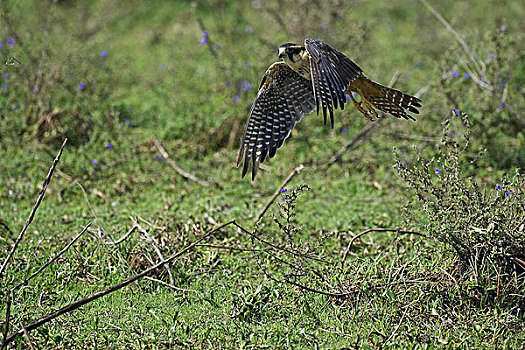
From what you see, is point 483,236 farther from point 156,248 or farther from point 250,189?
point 250,189

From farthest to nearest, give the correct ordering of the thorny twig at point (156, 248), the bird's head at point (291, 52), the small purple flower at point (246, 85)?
the small purple flower at point (246, 85) → the bird's head at point (291, 52) → the thorny twig at point (156, 248)

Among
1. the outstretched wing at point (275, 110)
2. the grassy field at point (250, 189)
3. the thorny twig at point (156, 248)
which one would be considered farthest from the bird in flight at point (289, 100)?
the thorny twig at point (156, 248)

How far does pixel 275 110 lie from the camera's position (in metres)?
4.55

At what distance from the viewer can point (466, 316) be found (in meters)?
3.45

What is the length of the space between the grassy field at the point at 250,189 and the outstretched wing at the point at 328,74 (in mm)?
545

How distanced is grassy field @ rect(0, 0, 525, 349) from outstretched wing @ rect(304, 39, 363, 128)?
545 millimetres

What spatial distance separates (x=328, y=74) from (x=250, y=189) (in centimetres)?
217

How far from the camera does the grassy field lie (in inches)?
136

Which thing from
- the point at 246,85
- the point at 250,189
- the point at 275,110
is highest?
the point at 275,110

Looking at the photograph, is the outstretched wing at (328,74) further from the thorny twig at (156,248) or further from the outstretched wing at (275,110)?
the thorny twig at (156,248)

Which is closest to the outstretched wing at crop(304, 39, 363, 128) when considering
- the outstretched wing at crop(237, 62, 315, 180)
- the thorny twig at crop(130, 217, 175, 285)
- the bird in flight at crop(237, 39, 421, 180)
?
the bird in flight at crop(237, 39, 421, 180)

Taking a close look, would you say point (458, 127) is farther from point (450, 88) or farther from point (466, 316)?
point (466, 316)

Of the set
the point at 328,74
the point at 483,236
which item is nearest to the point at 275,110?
the point at 328,74

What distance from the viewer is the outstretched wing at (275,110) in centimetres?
435
